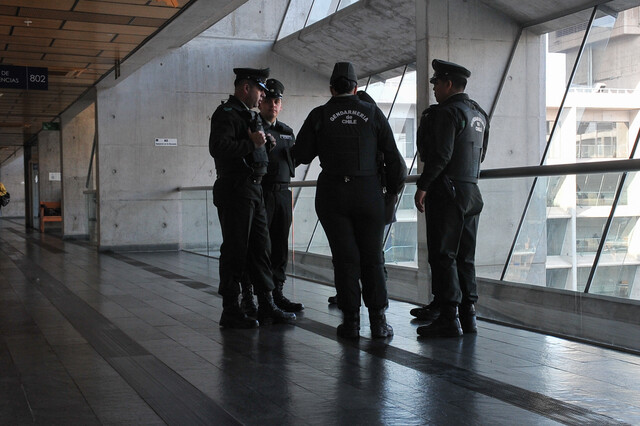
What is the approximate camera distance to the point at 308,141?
15.5 feet

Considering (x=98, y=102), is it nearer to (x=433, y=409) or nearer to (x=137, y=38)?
(x=137, y=38)

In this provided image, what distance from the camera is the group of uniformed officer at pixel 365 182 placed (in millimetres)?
4621

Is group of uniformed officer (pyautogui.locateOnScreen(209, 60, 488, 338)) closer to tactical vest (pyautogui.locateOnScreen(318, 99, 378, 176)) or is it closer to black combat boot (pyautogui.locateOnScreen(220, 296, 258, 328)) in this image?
tactical vest (pyautogui.locateOnScreen(318, 99, 378, 176))

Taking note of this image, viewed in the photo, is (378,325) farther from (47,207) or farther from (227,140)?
(47,207)

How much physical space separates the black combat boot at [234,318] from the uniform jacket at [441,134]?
156 centimetres

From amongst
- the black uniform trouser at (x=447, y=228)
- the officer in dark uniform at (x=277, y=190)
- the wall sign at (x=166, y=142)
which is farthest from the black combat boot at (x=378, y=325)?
the wall sign at (x=166, y=142)

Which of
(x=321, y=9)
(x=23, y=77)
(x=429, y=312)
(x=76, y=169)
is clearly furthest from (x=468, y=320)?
(x=76, y=169)

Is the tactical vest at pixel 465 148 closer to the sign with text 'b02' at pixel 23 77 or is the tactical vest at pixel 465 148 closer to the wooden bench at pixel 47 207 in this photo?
the sign with text 'b02' at pixel 23 77

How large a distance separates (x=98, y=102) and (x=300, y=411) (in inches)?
454

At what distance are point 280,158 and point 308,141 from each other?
Result: 1085 millimetres

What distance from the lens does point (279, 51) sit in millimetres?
14562

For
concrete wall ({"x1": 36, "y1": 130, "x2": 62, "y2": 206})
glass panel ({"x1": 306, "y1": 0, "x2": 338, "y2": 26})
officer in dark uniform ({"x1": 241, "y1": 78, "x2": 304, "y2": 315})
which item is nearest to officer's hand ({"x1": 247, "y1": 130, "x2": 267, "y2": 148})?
officer in dark uniform ({"x1": 241, "y1": 78, "x2": 304, "y2": 315})

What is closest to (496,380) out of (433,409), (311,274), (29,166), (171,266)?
(433,409)

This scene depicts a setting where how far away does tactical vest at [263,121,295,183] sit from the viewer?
5727 mm
